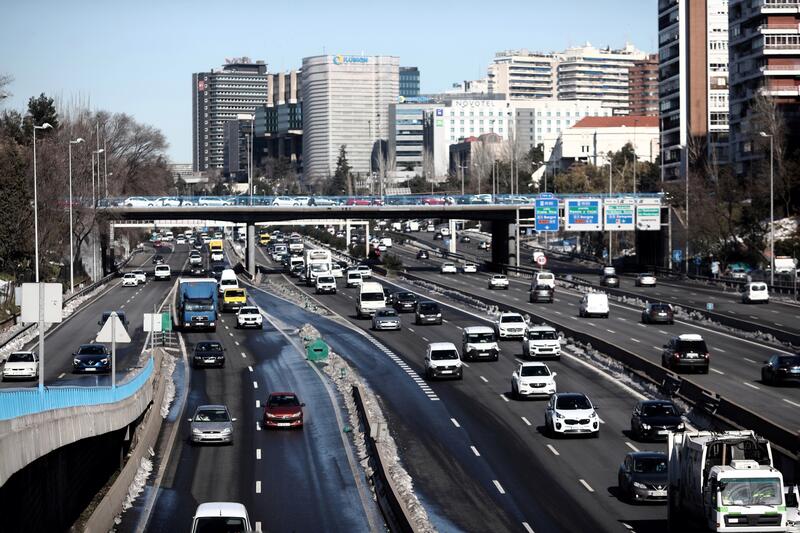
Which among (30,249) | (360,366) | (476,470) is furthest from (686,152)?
(476,470)

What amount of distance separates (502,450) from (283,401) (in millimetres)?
9770

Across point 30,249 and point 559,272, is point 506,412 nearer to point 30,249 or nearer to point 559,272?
point 30,249

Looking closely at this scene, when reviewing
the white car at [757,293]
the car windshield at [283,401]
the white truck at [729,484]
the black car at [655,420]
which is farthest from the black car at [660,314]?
the white truck at [729,484]

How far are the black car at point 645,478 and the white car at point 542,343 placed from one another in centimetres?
2718

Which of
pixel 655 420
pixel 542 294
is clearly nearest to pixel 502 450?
pixel 655 420

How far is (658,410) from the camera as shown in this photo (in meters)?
39.0

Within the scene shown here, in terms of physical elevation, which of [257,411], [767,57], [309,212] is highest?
[767,57]

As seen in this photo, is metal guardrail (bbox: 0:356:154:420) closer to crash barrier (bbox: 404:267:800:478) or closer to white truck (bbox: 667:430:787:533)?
white truck (bbox: 667:430:787:533)

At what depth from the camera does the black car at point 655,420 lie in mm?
38188

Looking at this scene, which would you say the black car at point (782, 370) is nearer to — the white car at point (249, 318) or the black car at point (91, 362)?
the black car at point (91, 362)

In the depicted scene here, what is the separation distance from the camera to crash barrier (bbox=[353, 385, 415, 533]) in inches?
1109

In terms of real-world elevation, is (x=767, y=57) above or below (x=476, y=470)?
above

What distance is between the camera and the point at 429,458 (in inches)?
1484

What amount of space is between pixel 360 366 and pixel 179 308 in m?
22.4
